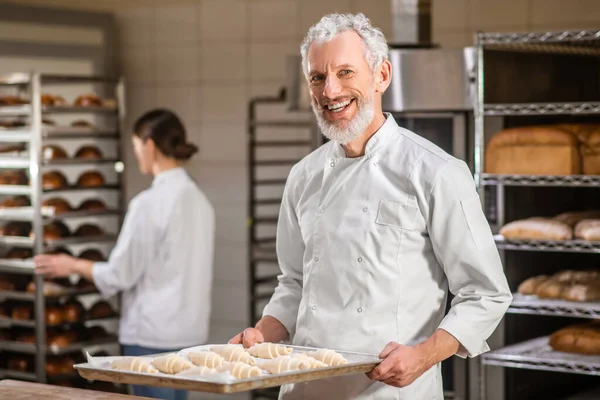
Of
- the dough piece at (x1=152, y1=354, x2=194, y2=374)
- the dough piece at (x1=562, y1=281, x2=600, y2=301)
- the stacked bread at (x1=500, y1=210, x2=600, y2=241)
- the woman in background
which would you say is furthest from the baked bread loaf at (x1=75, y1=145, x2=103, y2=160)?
the dough piece at (x1=152, y1=354, x2=194, y2=374)

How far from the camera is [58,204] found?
4535 millimetres

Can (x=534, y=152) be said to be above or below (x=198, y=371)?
above

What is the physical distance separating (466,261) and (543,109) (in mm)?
1145

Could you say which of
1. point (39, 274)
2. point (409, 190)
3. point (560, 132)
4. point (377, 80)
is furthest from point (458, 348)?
point (39, 274)

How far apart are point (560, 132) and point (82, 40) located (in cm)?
355

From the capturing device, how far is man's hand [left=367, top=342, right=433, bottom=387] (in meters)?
1.84

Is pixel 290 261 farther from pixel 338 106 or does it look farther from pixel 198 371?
pixel 198 371

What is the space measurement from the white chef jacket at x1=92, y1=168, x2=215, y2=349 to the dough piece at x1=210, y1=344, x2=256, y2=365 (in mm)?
1531

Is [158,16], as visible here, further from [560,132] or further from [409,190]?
[409,190]

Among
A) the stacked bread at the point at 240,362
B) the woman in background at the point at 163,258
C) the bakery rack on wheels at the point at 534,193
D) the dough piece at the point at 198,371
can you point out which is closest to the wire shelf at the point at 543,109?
the bakery rack on wheels at the point at 534,193

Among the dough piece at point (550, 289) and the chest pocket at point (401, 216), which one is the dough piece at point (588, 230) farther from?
the chest pocket at point (401, 216)

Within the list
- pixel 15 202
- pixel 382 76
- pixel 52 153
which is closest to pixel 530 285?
pixel 382 76

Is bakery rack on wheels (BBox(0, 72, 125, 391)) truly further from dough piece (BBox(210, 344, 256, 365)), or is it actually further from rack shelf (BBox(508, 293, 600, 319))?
dough piece (BBox(210, 344, 256, 365))

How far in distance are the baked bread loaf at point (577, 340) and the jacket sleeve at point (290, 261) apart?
1270mm
